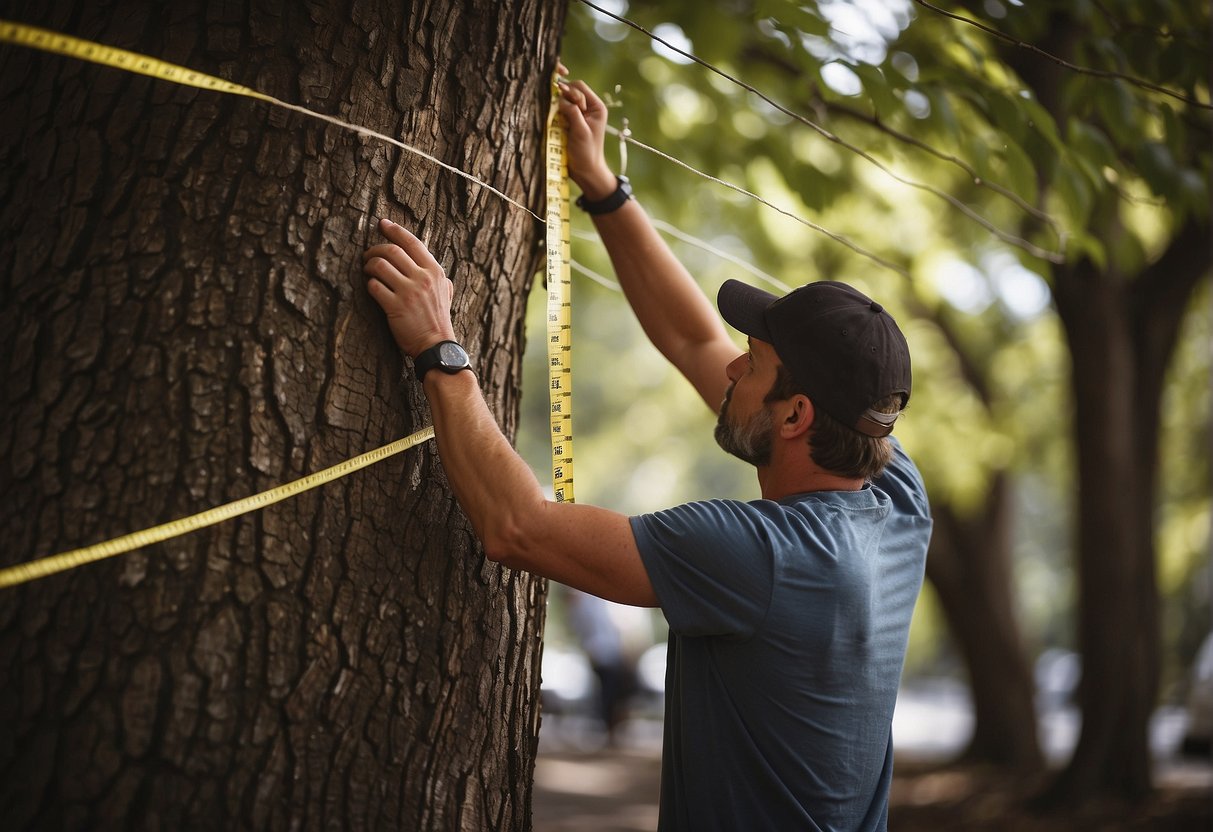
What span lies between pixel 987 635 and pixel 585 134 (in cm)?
837

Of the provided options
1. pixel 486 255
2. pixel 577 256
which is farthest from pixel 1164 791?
pixel 486 255

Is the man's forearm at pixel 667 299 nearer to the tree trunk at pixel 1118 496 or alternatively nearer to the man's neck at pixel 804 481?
the man's neck at pixel 804 481

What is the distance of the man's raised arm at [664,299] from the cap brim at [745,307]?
14.4 inches

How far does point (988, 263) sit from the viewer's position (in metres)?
10.8

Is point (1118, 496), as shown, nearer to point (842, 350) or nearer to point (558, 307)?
point (842, 350)

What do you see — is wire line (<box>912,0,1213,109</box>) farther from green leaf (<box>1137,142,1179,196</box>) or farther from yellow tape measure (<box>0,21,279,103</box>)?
yellow tape measure (<box>0,21,279,103</box>)

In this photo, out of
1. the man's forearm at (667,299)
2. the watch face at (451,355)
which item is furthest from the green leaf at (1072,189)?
the watch face at (451,355)

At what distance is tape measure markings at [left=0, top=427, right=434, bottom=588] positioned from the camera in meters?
1.92

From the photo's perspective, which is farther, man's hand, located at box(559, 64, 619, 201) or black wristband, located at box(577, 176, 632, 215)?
black wristband, located at box(577, 176, 632, 215)

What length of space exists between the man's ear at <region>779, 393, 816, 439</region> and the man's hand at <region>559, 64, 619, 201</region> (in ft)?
2.93

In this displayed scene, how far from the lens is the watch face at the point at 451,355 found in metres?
2.27

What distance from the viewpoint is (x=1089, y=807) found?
7.70 m

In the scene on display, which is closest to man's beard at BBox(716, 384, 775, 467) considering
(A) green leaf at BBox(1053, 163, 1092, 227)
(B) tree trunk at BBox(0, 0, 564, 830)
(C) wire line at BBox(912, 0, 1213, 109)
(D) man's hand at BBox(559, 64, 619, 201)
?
(B) tree trunk at BBox(0, 0, 564, 830)

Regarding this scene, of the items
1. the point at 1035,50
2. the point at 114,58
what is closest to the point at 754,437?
the point at 1035,50
